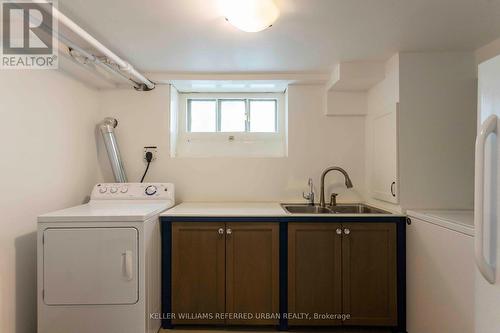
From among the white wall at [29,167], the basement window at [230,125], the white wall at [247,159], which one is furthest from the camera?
the basement window at [230,125]

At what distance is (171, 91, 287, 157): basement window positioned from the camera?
278 cm

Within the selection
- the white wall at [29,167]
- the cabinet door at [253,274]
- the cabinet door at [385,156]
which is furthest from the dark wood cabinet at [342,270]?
the white wall at [29,167]

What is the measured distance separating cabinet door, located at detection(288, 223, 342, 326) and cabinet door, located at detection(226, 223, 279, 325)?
0.12m

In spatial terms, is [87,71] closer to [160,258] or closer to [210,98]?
[210,98]

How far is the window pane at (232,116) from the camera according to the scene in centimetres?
283

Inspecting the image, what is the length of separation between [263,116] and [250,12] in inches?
61.0

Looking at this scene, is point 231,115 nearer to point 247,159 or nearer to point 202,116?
point 202,116

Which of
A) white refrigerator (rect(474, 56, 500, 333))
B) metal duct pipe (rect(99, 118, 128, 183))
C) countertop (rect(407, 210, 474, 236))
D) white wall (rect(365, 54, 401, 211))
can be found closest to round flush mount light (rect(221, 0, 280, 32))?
white refrigerator (rect(474, 56, 500, 333))

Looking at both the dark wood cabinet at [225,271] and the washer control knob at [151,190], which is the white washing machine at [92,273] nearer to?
the dark wood cabinet at [225,271]

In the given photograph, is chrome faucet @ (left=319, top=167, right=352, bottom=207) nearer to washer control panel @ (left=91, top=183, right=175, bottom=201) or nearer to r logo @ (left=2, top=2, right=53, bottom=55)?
washer control panel @ (left=91, top=183, right=175, bottom=201)

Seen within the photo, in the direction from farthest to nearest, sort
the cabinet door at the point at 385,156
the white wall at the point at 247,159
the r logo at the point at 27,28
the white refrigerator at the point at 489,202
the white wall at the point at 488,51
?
1. the white wall at the point at 247,159
2. the cabinet door at the point at 385,156
3. the white wall at the point at 488,51
4. the r logo at the point at 27,28
5. the white refrigerator at the point at 489,202

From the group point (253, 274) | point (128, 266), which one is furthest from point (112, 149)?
point (253, 274)

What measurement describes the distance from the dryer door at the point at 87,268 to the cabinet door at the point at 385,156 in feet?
6.15

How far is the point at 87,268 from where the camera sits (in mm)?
1585
